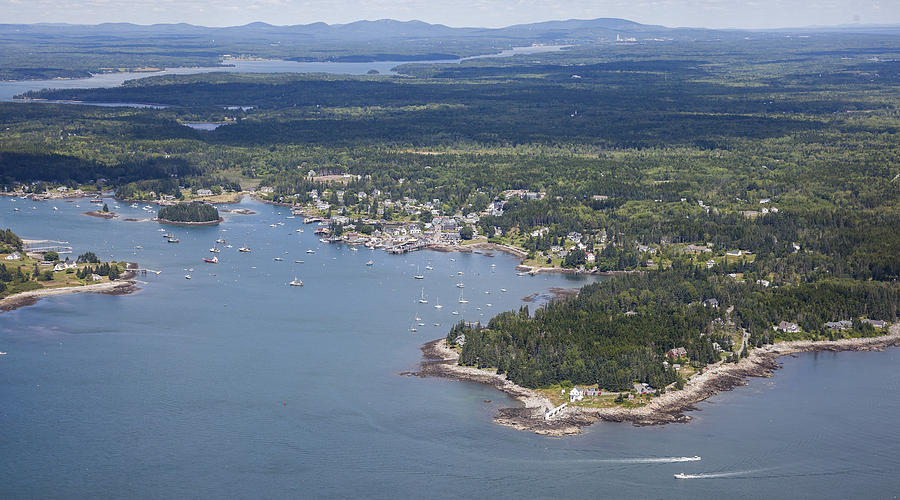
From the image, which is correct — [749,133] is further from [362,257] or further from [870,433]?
[870,433]

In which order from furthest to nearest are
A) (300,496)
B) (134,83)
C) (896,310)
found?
(134,83) → (896,310) → (300,496)

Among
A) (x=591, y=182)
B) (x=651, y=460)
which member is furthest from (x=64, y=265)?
(x=591, y=182)

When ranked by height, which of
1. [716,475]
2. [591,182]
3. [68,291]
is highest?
[591,182]

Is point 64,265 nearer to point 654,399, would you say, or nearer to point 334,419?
point 334,419

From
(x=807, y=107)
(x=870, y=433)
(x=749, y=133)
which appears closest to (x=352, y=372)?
(x=870, y=433)

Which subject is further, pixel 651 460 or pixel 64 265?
pixel 64 265

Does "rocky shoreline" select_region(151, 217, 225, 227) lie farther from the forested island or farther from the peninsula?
the peninsula
